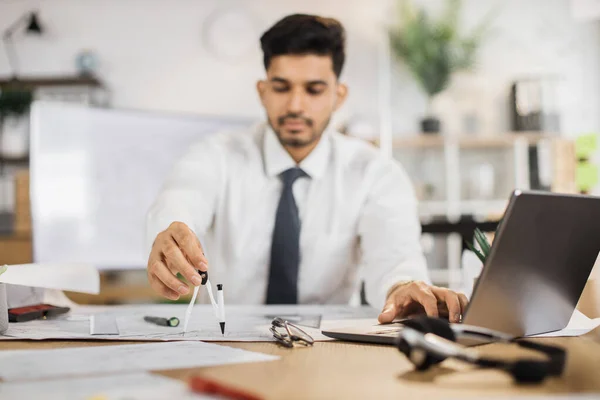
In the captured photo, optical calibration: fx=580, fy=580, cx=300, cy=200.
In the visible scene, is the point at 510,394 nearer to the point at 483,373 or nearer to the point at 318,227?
the point at 483,373

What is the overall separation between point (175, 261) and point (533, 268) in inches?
20.8

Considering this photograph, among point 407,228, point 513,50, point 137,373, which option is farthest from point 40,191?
point 513,50

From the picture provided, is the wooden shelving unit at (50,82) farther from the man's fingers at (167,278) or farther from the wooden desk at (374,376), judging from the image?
the wooden desk at (374,376)

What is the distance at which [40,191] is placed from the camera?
286 cm

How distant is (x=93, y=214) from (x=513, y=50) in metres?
3.19

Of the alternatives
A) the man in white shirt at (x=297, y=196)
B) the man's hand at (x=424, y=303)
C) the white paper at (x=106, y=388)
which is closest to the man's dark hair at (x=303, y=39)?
the man in white shirt at (x=297, y=196)

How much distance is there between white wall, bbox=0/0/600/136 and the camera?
4.27 m

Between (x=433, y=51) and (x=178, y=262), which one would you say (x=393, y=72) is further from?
(x=178, y=262)

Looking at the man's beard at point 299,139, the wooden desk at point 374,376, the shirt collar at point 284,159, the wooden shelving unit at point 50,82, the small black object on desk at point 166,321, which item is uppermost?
the wooden shelving unit at point 50,82

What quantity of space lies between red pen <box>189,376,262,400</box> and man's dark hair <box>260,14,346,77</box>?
126 cm

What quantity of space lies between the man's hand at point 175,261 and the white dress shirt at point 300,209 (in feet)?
1.95

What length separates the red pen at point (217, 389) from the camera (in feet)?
1.56

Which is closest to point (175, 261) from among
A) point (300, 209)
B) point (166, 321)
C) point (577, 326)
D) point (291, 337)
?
point (166, 321)

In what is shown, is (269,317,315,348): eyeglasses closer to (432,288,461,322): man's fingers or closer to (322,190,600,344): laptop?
(322,190,600,344): laptop
